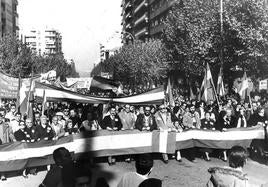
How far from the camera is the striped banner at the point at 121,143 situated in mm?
10680

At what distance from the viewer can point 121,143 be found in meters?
12.3

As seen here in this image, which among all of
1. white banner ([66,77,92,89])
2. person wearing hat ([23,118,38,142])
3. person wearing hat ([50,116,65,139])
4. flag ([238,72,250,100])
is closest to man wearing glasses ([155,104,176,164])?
person wearing hat ([50,116,65,139])

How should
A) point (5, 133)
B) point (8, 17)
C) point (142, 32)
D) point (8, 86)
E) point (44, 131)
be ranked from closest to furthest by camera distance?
point (44, 131)
point (5, 133)
point (8, 86)
point (142, 32)
point (8, 17)

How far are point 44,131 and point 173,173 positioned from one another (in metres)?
3.35

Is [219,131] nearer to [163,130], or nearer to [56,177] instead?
[163,130]

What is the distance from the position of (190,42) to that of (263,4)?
24.1 feet

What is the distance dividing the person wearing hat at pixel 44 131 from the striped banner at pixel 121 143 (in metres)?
0.39

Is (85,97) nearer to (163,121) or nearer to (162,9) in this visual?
(163,121)

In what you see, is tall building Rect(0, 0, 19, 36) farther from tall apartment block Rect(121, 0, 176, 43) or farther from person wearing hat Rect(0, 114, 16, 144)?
person wearing hat Rect(0, 114, 16, 144)

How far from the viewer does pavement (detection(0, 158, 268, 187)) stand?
33.8ft

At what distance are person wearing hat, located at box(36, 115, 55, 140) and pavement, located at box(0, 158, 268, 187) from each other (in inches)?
33.9

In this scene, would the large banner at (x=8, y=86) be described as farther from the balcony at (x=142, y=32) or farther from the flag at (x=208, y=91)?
the balcony at (x=142, y=32)

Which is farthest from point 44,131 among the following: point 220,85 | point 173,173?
point 220,85

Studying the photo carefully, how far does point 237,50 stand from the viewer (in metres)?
31.3
